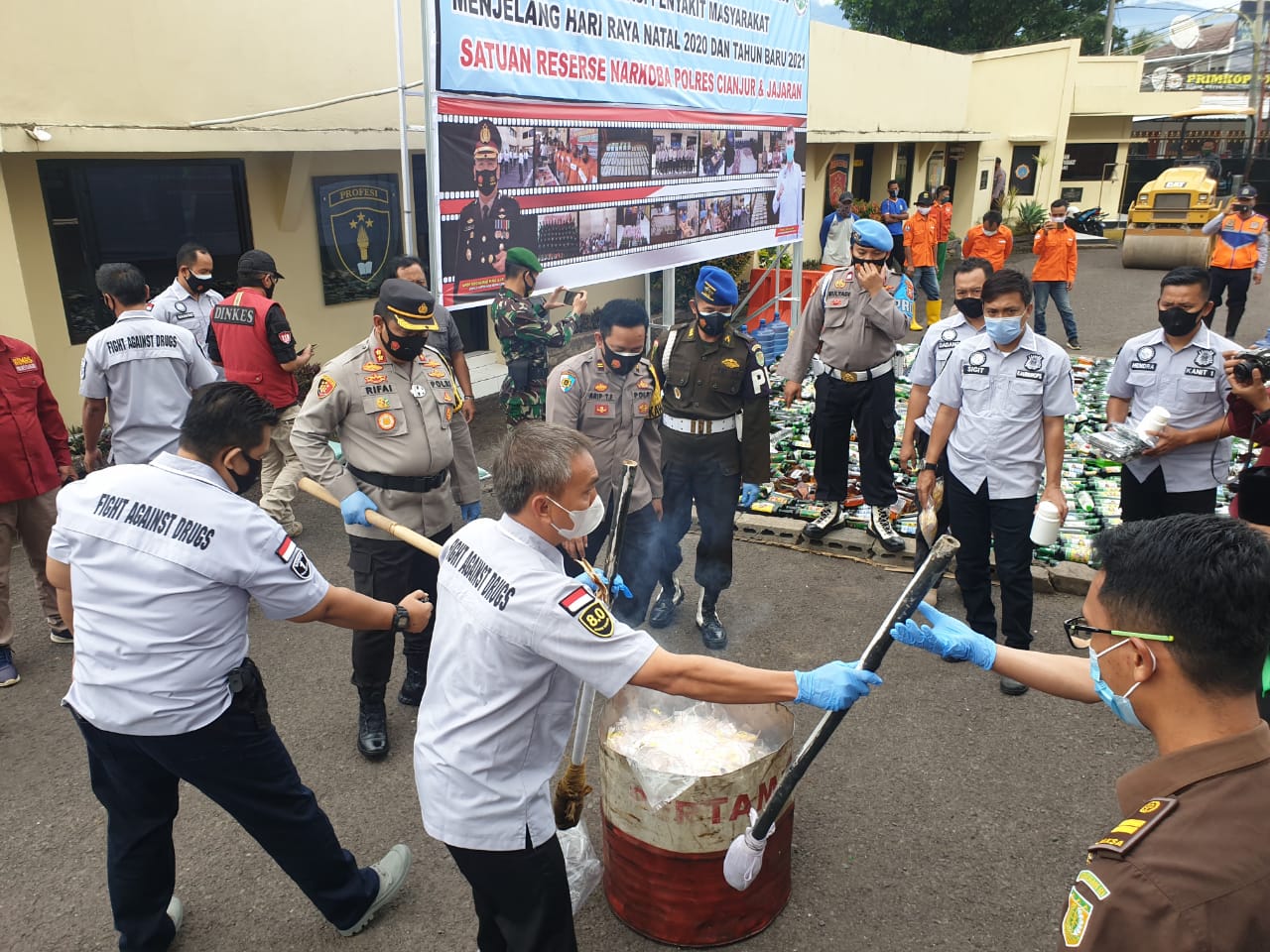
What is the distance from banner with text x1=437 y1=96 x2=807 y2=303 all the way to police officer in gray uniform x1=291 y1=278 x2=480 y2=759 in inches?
88.0

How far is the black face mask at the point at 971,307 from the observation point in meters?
5.64

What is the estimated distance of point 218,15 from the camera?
7.91m

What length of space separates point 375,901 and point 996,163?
2771 centimetres

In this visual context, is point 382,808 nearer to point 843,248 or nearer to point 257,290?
point 257,290

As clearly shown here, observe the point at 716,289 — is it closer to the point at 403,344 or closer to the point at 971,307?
the point at 971,307

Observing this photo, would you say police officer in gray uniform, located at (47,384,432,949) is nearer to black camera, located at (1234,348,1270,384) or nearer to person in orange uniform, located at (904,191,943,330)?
black camera, located at (1234,348,1270,384)

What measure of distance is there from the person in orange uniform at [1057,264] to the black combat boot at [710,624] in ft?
29.4

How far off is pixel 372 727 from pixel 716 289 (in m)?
2.97

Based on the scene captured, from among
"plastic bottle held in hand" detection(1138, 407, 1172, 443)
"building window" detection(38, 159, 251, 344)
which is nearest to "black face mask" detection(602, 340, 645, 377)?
"plastic bottle held in hand" detection(1138, 407, 1172, 443)

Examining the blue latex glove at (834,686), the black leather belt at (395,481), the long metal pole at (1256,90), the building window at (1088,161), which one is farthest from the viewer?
the building window at (1088,161)

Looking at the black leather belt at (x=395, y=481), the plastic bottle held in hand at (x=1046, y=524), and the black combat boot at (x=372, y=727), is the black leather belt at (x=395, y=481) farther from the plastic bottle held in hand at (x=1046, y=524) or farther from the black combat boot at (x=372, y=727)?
the plastic bottle held in hand at (x=1046, y=524)

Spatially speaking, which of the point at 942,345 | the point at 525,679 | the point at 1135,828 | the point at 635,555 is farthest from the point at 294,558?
the point at 942,345

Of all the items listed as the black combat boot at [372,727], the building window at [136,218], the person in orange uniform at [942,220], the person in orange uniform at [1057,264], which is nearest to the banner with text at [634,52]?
the building window at [136,218]

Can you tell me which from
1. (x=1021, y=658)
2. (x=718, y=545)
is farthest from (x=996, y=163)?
(x=1021, y=658)
